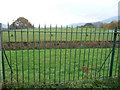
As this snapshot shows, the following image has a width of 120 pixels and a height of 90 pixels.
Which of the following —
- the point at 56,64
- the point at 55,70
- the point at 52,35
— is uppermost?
the point at 52,35

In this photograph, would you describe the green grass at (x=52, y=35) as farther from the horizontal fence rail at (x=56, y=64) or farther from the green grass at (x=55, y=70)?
the green grass at (x=55, y=70)

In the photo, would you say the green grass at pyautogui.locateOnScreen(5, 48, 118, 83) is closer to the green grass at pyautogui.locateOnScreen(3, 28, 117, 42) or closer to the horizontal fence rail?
the horizontal fence rail

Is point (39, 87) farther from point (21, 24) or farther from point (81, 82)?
point (21, 24)

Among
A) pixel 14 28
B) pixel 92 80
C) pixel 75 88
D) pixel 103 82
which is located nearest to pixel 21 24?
pixel 14 28

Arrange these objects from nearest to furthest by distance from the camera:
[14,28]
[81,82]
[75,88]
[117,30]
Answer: [14,28] → [75,88] → [81,82] → [117,30]

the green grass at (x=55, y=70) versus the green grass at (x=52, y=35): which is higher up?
the green grass at (x=52, y=35)

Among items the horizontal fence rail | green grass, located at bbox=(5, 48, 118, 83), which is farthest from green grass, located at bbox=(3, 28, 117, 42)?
green grass, located at bbox=(5, 48, 118, 83)

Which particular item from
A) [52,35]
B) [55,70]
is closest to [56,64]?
[52,35]

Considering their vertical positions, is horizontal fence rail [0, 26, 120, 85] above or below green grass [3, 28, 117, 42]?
below

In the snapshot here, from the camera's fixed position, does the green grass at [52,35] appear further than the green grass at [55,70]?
No

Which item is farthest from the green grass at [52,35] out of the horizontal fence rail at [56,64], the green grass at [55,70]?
the green grass at [55,70]

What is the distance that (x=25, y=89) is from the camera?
3363 millimetres

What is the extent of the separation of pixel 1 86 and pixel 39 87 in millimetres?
1010

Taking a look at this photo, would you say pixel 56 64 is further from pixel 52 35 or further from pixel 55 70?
pixel 55 70
